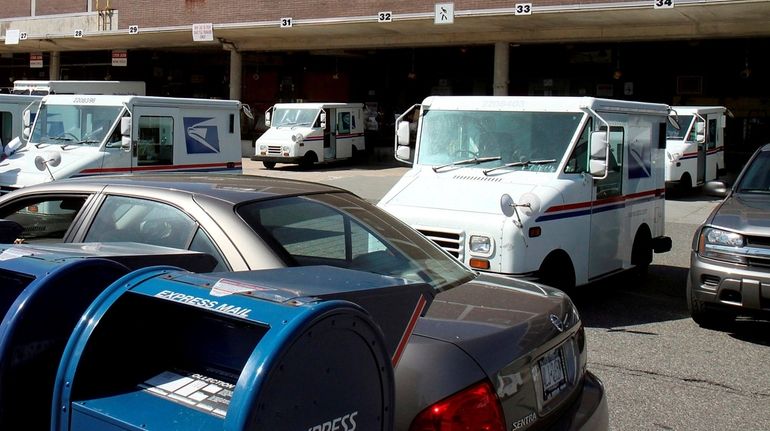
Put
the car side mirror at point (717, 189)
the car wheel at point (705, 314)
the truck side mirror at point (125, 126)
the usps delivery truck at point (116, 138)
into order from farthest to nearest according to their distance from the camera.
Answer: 1. the truck side mirror at point (125, 126)
2. the usps delivery truck at point (116, 138)
3. the car side mirror at point (717, 189)
4. the car wheel at point (705, 314)

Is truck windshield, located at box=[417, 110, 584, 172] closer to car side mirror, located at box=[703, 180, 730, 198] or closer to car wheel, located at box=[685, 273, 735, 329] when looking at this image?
car side mirror, located at box=[703, 180, 730, 198]

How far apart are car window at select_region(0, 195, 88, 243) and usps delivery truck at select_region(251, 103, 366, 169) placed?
24115 millimetres

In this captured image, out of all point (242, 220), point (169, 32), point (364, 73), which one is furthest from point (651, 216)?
point (364, 73)

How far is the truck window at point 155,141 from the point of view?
14120mm

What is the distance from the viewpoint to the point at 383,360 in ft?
8.71

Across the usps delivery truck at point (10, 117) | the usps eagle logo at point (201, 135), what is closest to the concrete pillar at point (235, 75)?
the usps delivery truck at point (10, 117)

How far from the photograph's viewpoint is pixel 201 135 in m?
15.1

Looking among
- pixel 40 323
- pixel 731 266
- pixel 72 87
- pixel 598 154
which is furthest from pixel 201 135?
pixel 72 87

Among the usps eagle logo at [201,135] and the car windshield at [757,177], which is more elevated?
the usps eagle logo at [201,135]

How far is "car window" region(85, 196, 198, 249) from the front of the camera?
4.15 metres

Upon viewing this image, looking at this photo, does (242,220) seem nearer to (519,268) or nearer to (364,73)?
(519,268)

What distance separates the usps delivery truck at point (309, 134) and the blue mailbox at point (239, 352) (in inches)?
1058

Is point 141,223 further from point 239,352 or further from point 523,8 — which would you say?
point 523,8

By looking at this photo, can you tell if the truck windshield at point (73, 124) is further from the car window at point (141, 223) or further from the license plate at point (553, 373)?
the license plate at point (553, 373)
